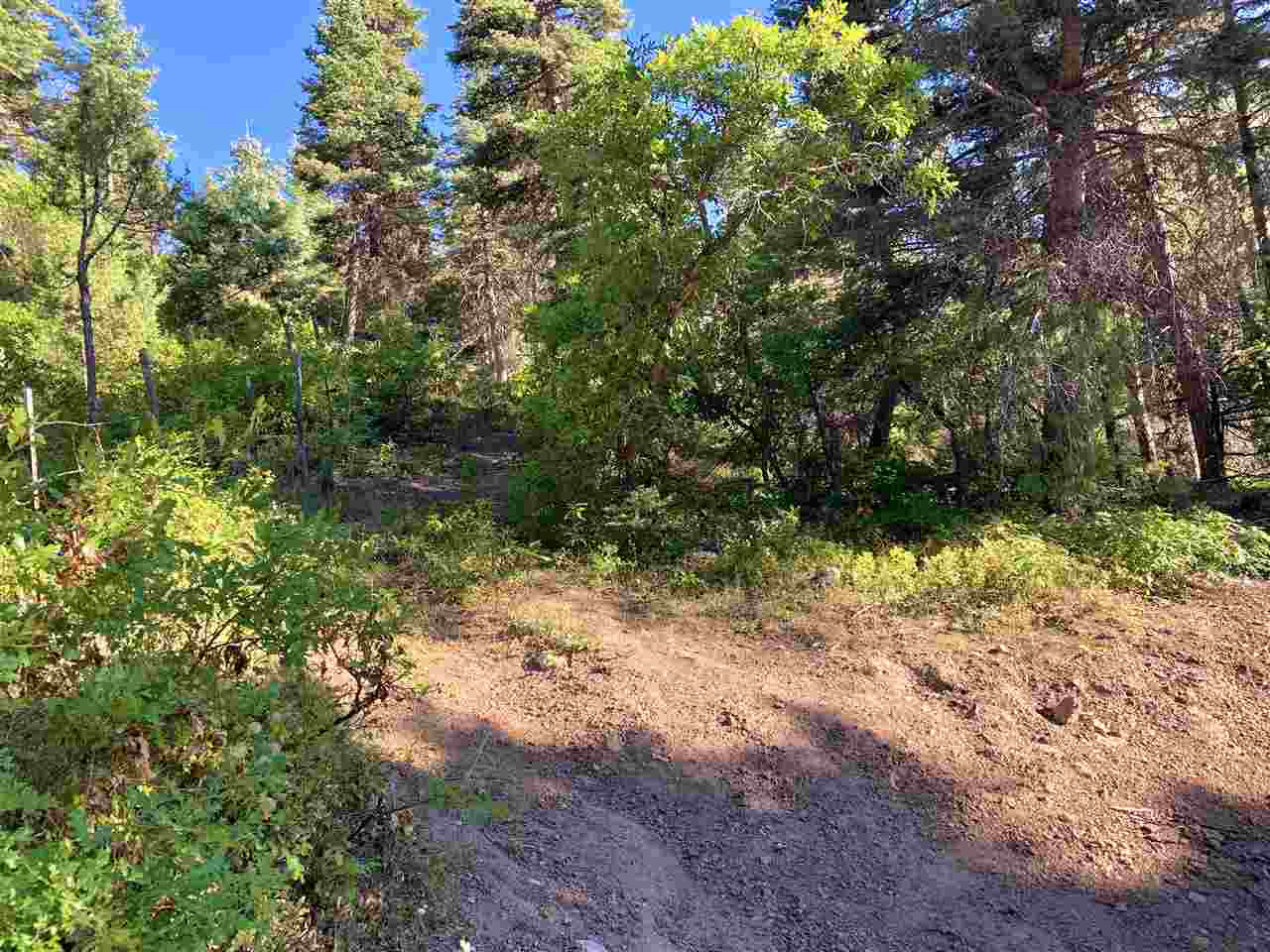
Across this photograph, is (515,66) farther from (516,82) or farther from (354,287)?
(354,287)

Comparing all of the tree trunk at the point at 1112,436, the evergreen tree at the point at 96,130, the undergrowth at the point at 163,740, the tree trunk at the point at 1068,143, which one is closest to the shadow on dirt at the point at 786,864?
the undergrowth at the point at 163,740

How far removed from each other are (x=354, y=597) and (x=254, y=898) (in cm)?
105

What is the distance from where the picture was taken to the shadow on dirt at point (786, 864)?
324 cm

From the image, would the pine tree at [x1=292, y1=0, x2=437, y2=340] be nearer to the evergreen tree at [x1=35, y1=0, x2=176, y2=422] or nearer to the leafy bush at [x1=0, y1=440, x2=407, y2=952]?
the evergreen tree at [x1=35, y1=0, x2=176, y2=422]

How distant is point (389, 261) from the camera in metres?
23.6

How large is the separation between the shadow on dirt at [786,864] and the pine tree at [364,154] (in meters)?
18.9

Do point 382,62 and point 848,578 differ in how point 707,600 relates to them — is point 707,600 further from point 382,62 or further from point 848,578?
point 382,62

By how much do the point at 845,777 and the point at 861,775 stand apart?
105 millimetres

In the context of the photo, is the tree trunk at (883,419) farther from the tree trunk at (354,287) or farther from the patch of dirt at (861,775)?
the tree trunk at (354,287)

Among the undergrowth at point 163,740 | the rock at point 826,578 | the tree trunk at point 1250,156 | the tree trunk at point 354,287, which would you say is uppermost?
the tree trunk at point 354,287

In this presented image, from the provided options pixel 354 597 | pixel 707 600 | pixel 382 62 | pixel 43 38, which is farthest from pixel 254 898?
pixel 382 62

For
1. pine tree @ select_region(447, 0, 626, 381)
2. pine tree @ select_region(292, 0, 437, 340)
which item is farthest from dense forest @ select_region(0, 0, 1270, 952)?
pine tree @ select_region(292, 0, 437, 340)

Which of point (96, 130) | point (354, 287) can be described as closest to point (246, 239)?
point (354, 287)

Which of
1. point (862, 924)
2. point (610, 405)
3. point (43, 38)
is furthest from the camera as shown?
point (43, 38)
